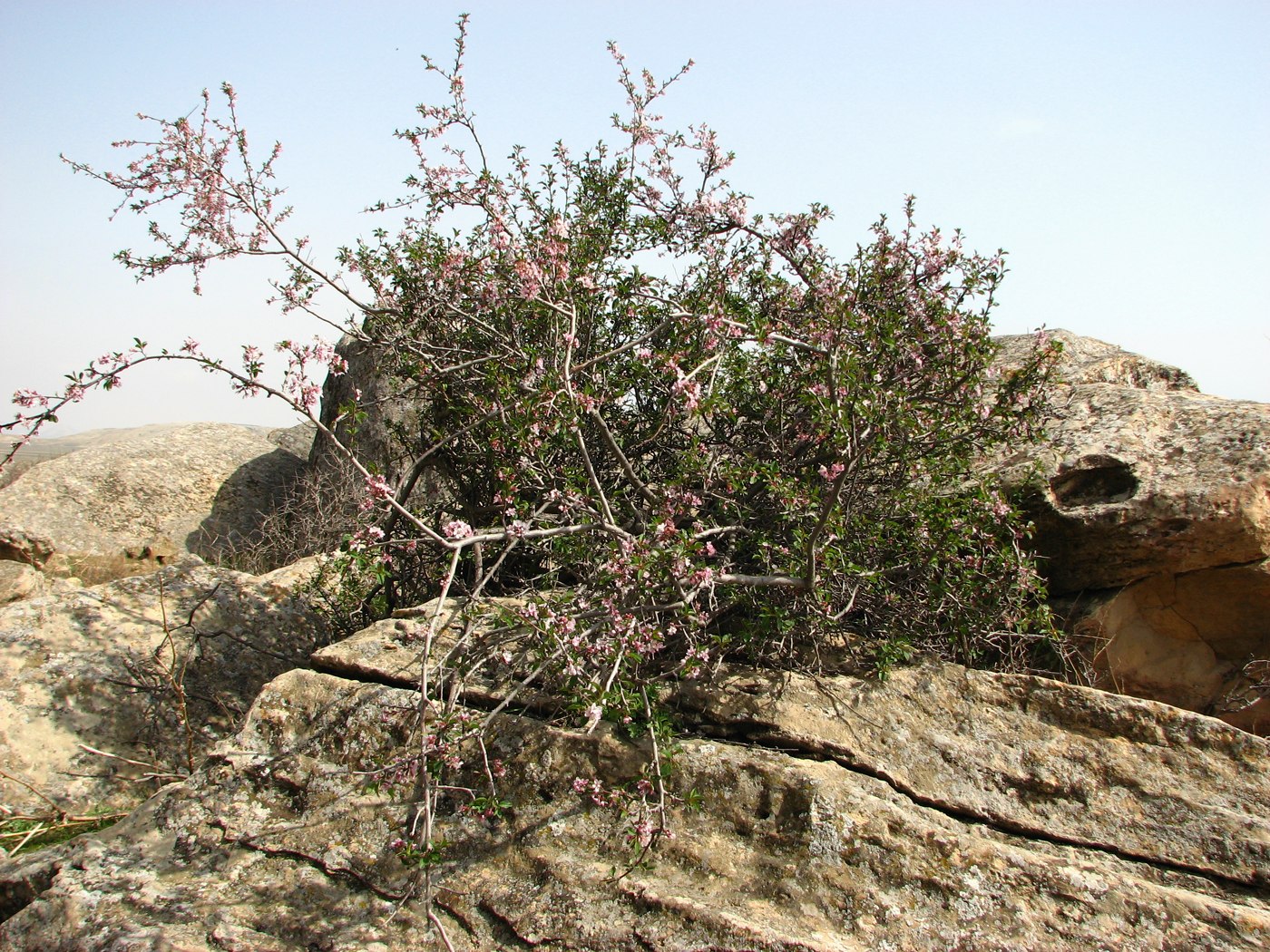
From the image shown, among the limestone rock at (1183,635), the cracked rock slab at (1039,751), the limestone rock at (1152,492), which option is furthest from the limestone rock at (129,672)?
the limestone rock at (1183,635)

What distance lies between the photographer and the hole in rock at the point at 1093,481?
4816 millimetres

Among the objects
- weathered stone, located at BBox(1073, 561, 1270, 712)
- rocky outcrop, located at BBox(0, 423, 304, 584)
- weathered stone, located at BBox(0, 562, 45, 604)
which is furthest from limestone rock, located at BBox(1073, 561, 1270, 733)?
rocky outcrop, located at BBox(0, 423, 304, 584)

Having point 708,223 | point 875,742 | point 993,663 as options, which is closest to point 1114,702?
point 993,663

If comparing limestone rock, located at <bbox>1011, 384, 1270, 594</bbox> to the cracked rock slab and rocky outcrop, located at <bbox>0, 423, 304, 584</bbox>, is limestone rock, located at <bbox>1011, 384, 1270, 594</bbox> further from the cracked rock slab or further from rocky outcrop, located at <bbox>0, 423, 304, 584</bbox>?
rocky outcrop, located at <bbox>0, 423, 304, 584</bbox>

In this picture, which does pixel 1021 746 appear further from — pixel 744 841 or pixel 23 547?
pixel 23 547

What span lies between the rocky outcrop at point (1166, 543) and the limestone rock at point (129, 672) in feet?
13.6

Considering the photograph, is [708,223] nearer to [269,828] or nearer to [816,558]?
[816,558]

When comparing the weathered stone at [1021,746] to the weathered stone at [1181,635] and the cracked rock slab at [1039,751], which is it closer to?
the cracked rock slab at [1039,751]

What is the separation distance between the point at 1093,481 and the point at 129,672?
512 cm

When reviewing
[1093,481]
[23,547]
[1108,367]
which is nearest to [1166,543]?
[1093,481]

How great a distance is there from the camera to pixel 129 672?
15.6 ft

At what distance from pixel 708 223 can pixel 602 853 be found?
332 cm

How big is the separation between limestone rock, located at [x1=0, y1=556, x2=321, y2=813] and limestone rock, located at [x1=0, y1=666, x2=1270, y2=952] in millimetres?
913

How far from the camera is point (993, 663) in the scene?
15.0ft
